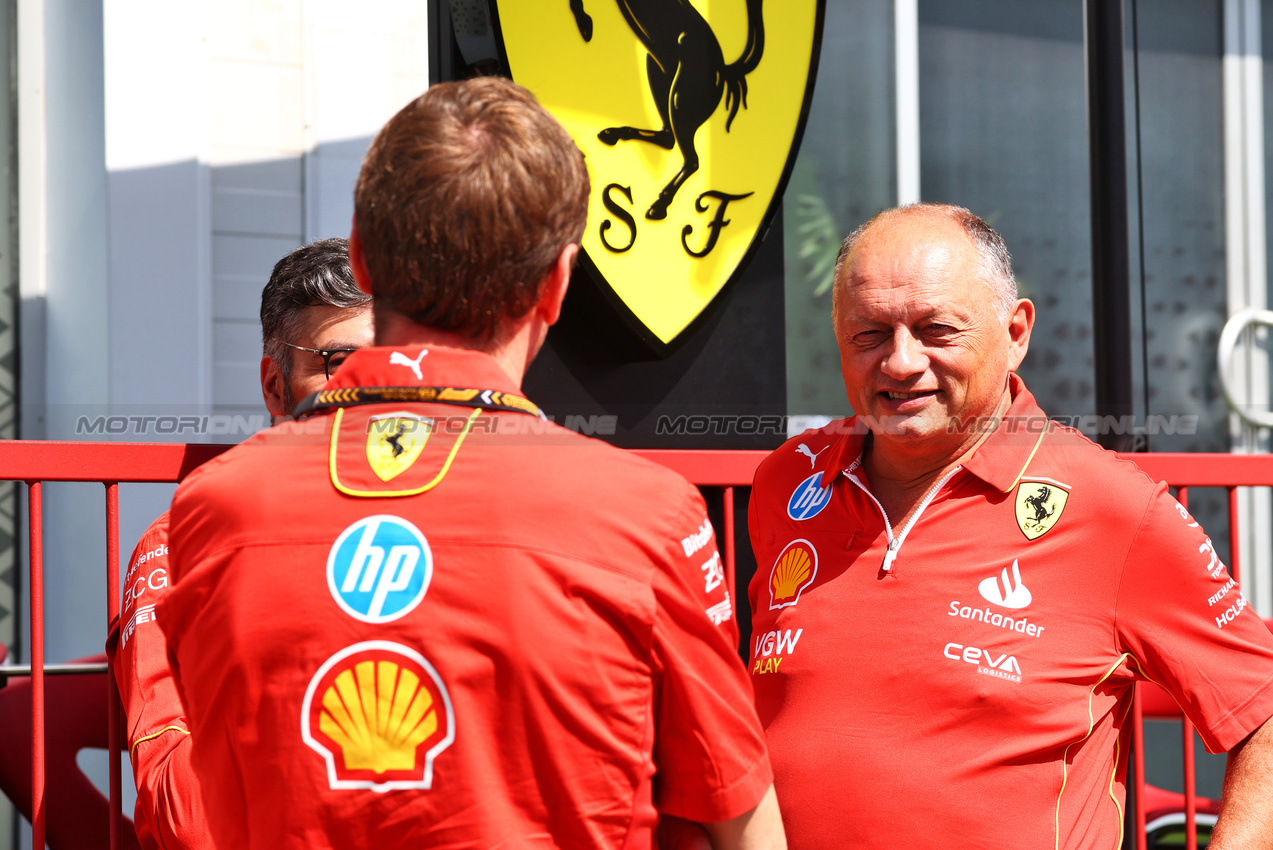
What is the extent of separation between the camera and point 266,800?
1.04 metres

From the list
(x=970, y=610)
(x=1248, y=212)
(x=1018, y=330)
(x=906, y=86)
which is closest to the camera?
(x=970, y=610)

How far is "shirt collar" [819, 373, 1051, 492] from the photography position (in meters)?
1.89

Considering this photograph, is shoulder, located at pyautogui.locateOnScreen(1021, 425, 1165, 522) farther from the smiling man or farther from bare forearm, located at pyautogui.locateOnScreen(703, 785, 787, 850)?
bare forearm, located at pyautogui.locateOnScreen(703, 785, 787, 850)

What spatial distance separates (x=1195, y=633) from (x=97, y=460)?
5.89ft

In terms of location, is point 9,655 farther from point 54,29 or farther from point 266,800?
point 266,800

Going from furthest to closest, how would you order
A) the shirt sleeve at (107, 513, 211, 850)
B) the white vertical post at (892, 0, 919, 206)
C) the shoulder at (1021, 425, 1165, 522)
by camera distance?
1. the white vertical post at (892, 0, 919, 206)
2. the shoulder at (1021, 425, 1165, 522)
3. the shirt sleeve at (107, 513, 211, 850)

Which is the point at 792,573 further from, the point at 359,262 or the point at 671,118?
the point at 671,118

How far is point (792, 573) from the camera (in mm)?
1980

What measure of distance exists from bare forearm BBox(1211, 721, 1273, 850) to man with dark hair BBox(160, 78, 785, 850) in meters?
0.99

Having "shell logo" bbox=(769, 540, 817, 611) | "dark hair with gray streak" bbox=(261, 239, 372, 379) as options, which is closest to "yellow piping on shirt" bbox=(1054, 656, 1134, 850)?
"shell logo" bbox=(769, 540, 817, 611)

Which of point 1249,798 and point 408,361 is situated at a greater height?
point 408,361

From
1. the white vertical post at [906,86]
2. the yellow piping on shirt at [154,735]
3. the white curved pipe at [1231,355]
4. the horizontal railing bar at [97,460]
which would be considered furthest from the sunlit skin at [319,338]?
the white curved pipe at [1231,355]

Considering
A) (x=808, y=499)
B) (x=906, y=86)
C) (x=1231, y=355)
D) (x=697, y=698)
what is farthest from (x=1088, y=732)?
(x=1231, y=355)

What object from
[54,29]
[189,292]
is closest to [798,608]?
[189,292]
